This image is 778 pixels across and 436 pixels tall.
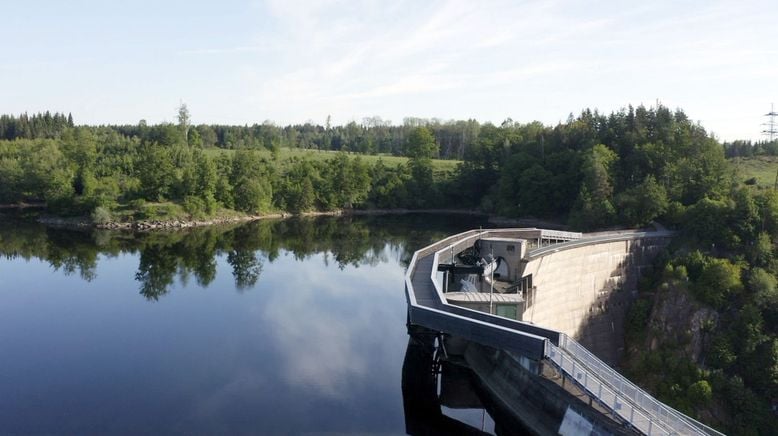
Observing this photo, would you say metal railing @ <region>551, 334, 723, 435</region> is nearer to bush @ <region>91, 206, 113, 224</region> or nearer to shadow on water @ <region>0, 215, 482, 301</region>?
shadow on water @ <region>0, 215, 482, 301</region>

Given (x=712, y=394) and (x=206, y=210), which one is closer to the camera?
(x=712, y=394)

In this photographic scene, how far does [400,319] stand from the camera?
132 feet

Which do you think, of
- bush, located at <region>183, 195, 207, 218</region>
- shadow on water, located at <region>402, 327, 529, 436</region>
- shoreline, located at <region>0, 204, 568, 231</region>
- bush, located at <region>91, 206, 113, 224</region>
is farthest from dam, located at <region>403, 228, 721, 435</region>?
bush, located at <region>91, 206, 113, 224</region>

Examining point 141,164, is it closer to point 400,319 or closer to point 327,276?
point 327,276

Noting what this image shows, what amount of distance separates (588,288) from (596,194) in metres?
31.0

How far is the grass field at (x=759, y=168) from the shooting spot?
244 ft

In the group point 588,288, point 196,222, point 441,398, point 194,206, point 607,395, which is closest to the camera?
point 607,395

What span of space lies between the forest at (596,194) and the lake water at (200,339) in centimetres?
1815

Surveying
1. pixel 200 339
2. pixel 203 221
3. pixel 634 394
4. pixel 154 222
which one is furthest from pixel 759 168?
pixel 154 222

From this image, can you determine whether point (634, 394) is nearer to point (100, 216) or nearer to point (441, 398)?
point (441, 398)

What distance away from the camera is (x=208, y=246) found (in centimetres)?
6688

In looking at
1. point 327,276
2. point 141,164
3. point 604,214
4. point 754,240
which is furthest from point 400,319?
point 141,164

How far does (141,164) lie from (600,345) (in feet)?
231

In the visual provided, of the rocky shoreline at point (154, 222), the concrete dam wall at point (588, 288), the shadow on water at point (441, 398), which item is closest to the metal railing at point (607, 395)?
the shadow on water at point (441, 398)
